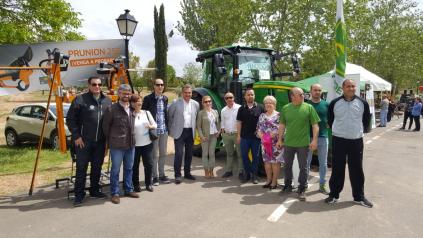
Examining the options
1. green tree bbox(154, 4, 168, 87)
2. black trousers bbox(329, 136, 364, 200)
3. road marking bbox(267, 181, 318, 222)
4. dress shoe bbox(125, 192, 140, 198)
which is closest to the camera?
road marking bbox(267, 181, 318, 222)

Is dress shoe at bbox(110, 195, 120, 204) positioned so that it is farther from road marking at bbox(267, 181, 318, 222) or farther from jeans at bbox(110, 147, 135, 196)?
road marking at bbox(267, 181, 318, 222)

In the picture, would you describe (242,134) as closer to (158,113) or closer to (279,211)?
(158,113)

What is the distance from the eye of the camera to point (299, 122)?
5.76 meters

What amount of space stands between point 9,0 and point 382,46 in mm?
31821

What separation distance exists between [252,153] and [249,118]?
0.69 m

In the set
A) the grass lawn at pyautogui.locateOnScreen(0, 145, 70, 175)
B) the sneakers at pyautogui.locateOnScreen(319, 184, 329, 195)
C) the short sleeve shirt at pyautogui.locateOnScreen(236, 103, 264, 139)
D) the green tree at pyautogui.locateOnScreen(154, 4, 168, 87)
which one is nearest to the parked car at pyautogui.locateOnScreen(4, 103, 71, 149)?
the grass lawn at pyautogui.locateOnScreen(0, 145, 70, 175)

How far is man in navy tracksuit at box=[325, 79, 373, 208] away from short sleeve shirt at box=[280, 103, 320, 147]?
1.05 feet

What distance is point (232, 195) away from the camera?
241 inches

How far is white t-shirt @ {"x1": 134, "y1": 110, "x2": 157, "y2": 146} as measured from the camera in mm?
6059

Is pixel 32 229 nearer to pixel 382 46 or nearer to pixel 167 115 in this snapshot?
pixel 167 115

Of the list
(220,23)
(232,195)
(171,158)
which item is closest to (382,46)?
(220,23)

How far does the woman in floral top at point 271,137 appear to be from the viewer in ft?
21.0

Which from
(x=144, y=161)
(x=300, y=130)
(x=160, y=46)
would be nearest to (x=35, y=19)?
(x=144, y=161)

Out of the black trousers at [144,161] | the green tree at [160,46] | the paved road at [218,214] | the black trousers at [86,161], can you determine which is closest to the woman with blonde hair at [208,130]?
the paved road at [218,214]
